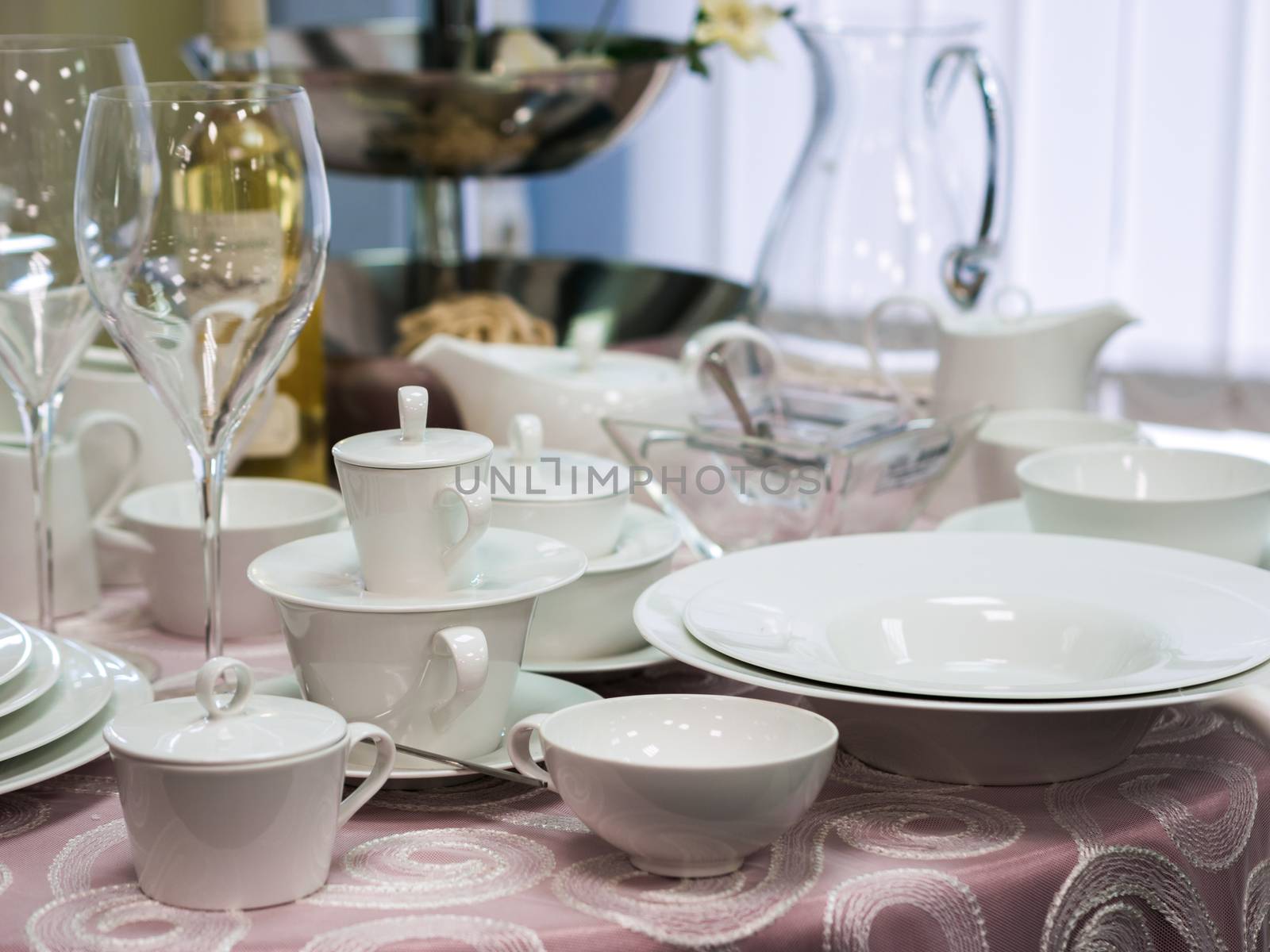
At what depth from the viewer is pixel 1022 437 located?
89cm

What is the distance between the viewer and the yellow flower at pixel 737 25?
3.40ft

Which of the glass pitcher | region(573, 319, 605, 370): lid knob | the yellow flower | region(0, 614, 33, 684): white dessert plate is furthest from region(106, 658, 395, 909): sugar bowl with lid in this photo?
the yellow flower

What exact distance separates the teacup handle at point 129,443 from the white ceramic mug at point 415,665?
323 millimetres

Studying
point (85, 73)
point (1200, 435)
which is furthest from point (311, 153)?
point (1200, 435)

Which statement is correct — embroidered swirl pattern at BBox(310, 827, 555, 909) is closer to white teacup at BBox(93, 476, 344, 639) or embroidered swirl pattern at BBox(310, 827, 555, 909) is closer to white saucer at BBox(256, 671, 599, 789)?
white saucer at BBox(256, 671, 599, 789)

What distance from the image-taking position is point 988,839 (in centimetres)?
48

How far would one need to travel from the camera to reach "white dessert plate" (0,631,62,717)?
0.51m

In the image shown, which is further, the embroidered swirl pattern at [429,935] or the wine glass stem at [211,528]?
the wine glass stem at [211,528]

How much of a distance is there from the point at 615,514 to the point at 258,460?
32 cm

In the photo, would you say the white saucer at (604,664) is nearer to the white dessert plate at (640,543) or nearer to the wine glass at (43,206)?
the white dessert plate at (640,543)

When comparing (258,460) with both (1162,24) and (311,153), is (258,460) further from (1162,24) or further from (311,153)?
(1162,24)

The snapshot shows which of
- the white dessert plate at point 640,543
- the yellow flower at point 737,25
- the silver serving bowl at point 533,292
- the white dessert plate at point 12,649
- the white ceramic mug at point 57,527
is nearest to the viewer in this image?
the white dessert plate at point 12,649

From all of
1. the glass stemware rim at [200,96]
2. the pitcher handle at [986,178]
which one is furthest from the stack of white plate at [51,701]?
the pitcher handle at [986,178]

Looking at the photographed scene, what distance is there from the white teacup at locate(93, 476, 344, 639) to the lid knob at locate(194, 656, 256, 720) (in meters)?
0.26
